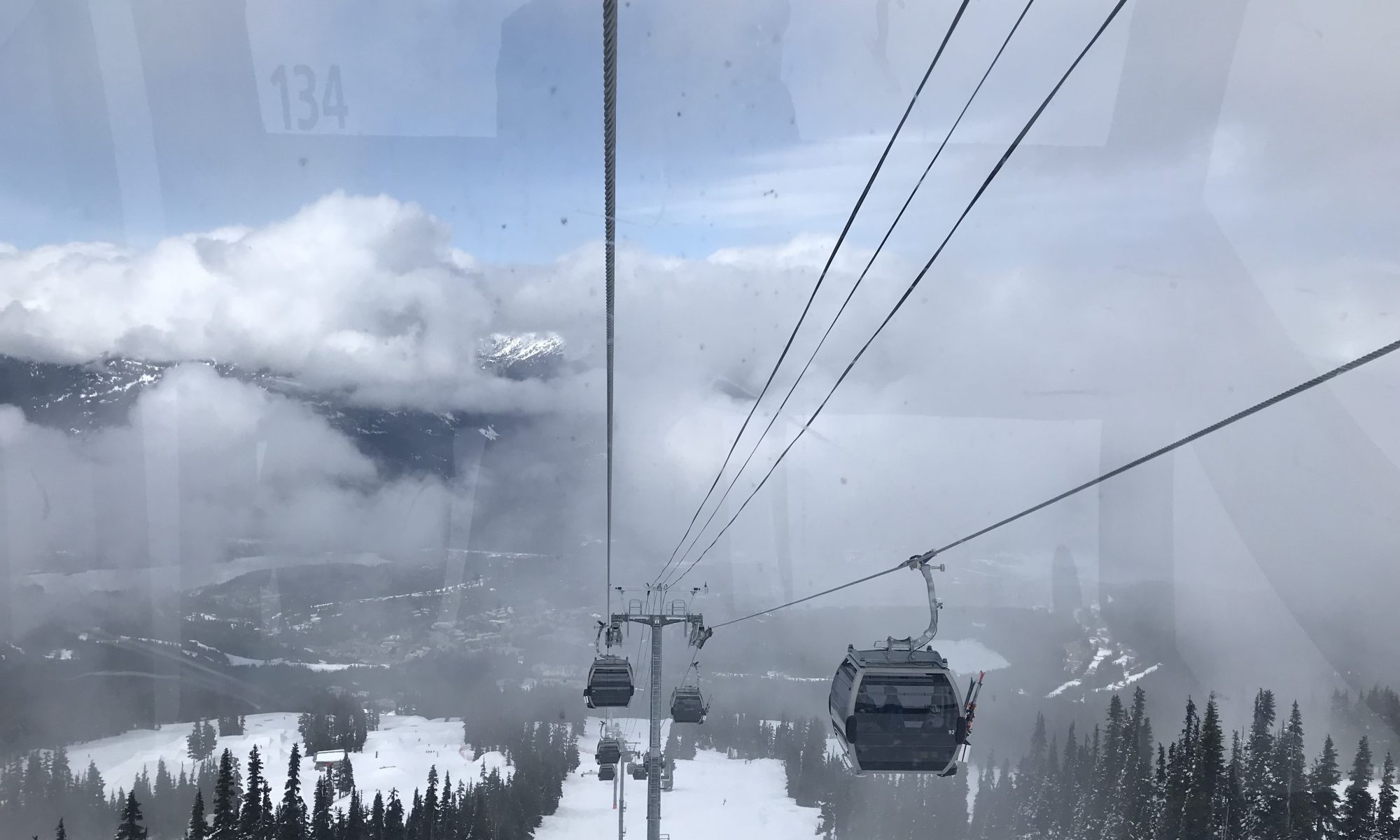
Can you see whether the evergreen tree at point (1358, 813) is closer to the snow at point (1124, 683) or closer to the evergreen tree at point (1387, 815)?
the evergreen tree at point (1387, 815)

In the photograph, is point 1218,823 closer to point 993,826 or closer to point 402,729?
point 993,826

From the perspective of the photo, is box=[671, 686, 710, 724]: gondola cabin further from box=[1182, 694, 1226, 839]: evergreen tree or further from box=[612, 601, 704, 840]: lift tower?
box=[1182, 694, 1226, 839]: evergreen tree

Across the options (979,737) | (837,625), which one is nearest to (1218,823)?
(979,737)

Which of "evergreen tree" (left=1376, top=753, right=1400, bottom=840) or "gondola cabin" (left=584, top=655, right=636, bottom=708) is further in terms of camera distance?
"evergreen tree" (left=1376, top=753, right=1400, bottom=840)

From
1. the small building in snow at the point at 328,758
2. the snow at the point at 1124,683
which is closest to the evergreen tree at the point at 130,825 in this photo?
the small building in snow at the point at 328,758

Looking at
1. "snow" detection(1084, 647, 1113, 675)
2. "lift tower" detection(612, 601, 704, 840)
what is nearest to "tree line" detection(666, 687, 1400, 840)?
"lift tower" detection(612, 601, 704, 840)

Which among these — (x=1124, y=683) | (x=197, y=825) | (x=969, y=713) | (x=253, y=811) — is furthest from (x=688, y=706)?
(x=1124, y=683)
